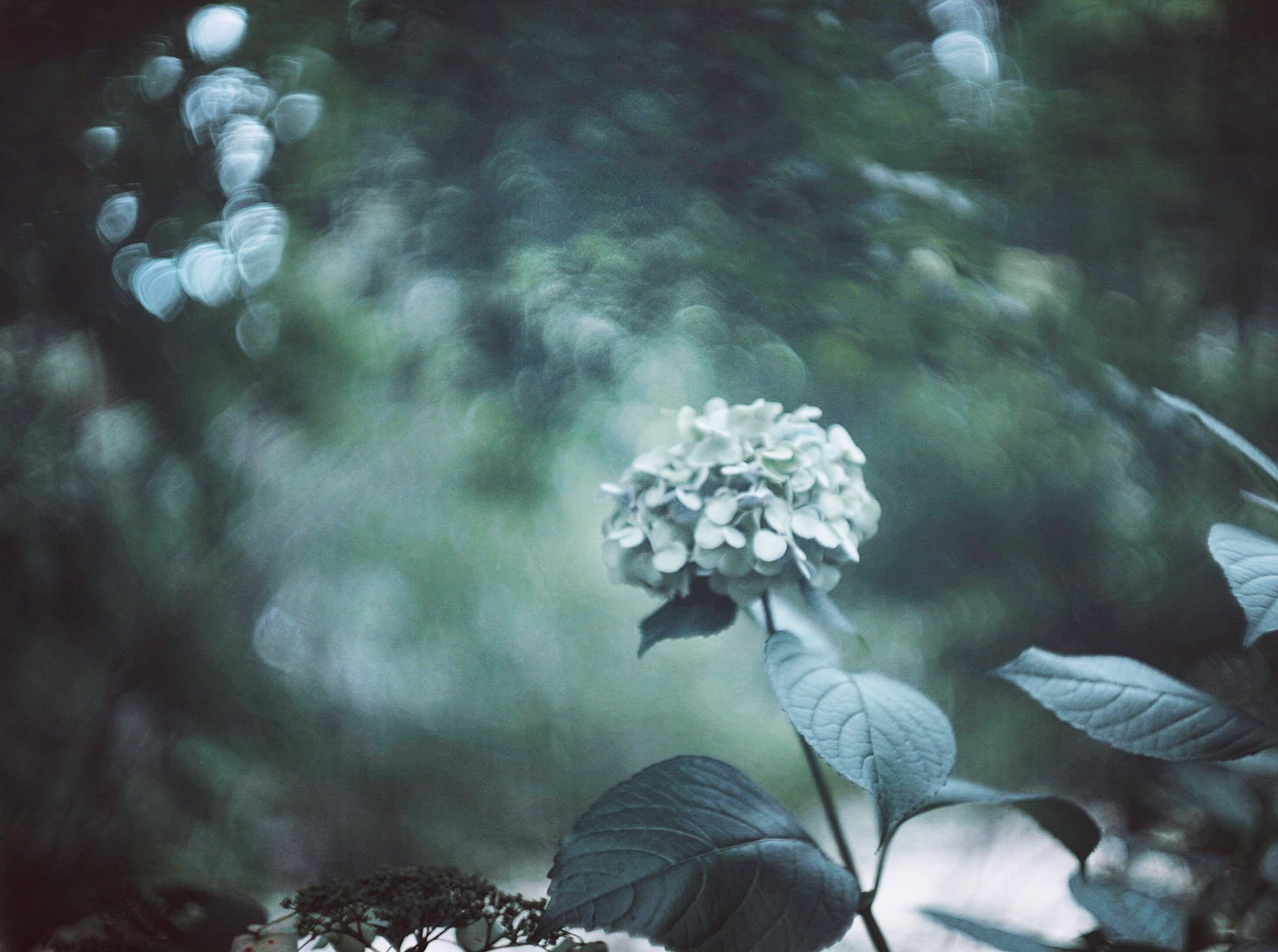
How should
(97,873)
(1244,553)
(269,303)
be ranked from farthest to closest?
(269,303)
(97,873)
(1244,553)

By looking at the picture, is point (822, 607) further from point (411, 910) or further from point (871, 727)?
point (411, 910)

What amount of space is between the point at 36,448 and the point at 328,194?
307mm

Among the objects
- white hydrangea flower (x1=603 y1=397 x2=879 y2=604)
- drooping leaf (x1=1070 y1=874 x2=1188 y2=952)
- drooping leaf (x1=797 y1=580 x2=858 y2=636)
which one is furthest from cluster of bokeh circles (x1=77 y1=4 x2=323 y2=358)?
drooping leaf (x1=1070 y1=874 x2=1188 y2=952)

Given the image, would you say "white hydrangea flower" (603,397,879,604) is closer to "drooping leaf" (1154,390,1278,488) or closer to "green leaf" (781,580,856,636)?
"green leaf" (781,580,856,636)

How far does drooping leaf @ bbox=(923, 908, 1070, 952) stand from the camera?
52 cm

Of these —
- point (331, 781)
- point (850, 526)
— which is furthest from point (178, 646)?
point (850, 526)

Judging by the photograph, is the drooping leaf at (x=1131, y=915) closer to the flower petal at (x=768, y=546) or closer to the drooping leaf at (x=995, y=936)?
the drooping leaf at (x=995, y=936)

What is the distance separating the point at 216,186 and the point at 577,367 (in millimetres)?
340

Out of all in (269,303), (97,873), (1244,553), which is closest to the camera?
(1244,553)

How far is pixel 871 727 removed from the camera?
458 mm

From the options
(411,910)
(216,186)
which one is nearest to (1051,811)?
(411,910)

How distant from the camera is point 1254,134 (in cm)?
72

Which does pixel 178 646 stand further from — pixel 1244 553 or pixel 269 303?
pixel 1244 553

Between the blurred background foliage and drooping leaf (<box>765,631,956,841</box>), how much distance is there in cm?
29
